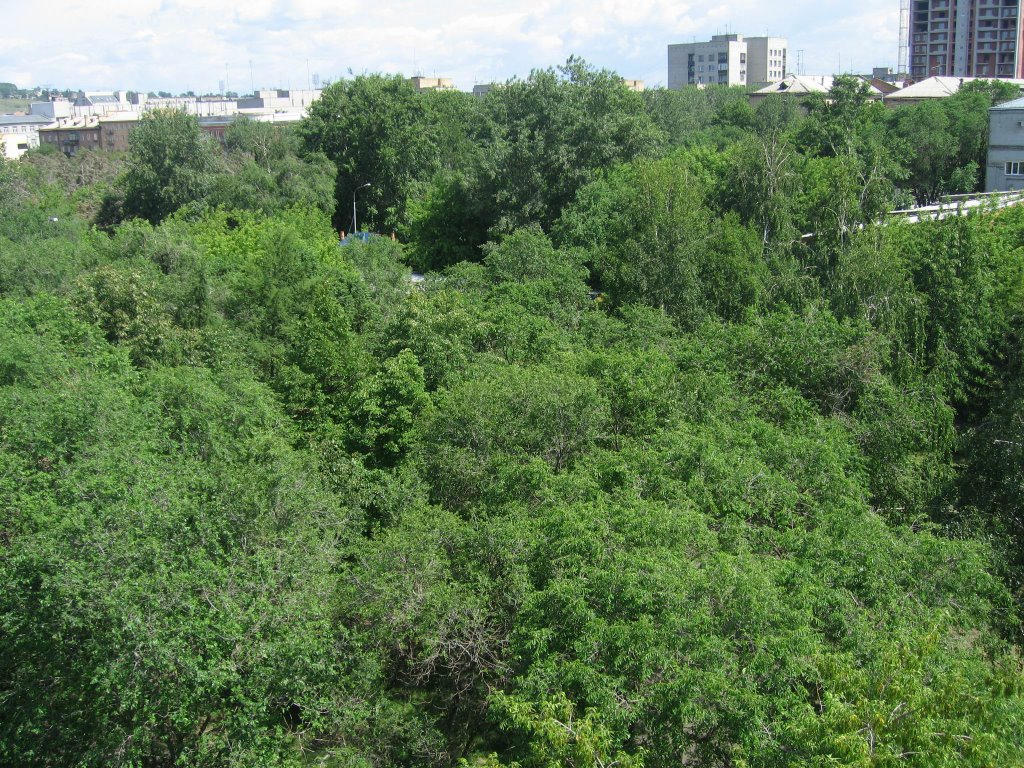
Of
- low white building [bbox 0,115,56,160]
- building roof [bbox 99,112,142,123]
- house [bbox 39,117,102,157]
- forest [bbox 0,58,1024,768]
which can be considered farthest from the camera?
low white building [bbox 0,115,56,160]

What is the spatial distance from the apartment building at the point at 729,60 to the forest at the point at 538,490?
403 ft

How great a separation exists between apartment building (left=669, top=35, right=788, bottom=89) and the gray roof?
387ft

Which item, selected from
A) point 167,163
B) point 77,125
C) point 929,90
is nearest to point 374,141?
point 167,163

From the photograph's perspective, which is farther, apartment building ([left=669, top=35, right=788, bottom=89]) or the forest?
apartment building ([left=669, top=35, right=788, bottom=89])

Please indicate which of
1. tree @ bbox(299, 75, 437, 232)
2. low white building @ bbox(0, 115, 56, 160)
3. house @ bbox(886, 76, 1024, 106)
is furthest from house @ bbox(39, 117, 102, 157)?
house @ bbox(886, 76, 1024, 106)

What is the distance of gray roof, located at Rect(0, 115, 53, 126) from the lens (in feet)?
574

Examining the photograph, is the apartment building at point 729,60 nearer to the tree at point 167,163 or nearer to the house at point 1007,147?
the house at point 1007,147

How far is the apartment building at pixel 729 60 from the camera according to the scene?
15088cm

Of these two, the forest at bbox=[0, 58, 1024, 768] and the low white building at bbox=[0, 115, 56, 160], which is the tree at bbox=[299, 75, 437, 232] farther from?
the low white building at bbox=[0, 115, 56, 160]

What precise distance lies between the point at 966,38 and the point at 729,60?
42.5 m

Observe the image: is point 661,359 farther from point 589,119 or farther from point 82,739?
point 589,119

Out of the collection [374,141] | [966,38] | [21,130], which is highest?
[966,38]

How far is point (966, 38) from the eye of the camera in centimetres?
11444

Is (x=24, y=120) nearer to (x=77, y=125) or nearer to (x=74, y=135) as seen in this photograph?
(x=77, y=125)
